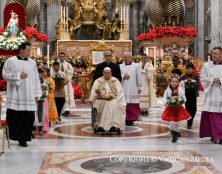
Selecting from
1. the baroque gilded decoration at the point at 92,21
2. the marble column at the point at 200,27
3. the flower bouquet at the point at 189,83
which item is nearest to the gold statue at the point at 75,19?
the baroque gilded decoration at the point at 92,21

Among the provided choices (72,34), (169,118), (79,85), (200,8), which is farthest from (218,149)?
(200,8)

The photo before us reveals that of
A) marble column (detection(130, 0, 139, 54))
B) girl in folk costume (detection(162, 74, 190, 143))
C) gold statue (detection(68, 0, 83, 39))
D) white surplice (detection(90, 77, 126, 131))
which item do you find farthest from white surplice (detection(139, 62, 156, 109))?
marble column (detection(130, 0, 139, 54))

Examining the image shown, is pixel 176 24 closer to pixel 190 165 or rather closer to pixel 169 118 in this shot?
pixel 169 118

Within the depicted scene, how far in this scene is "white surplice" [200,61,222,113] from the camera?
802 centimetres

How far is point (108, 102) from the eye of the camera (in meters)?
9.09

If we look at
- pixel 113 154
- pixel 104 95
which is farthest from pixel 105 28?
pixel 113 154

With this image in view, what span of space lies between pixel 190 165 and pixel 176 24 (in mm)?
13579

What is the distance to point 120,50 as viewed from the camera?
71.5 ft

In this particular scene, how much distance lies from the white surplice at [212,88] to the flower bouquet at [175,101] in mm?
439

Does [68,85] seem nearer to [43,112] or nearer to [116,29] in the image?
[43,112]

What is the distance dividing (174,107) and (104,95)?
1559mm

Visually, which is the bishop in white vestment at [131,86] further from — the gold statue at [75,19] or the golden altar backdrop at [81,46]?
the gold statue at [75,19]

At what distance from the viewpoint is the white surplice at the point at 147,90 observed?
1271 centimetres

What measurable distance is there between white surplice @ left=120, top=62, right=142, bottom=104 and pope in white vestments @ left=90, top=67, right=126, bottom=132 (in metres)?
1.32
